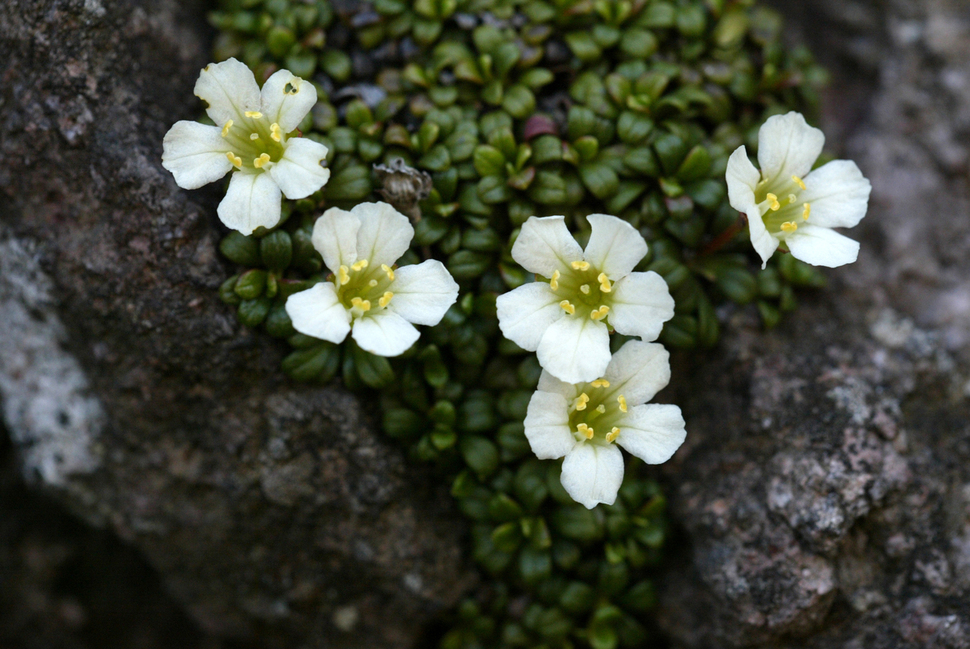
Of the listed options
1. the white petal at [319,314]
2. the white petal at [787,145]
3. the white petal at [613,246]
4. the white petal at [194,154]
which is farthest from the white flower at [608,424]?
the white petal at [194,154]

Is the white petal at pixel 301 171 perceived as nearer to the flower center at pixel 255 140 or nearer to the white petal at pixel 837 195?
the flower center at pixel 255 140

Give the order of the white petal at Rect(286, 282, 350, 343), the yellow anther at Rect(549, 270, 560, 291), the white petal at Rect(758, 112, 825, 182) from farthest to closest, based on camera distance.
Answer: the white petal at Rect(758, 112, 825, 182), the yellow anther at Rect(549, 270, 560, 291), the white petal at Rect(286, 282, 350, 343)

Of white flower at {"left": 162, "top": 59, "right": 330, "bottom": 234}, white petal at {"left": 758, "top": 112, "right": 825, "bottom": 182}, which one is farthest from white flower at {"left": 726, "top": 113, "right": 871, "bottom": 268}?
white flower at {"left": 162, "top": 59, "right": 330, "bottom": 234}

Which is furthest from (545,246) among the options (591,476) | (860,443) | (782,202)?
(860,443)

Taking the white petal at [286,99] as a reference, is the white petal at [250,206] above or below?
below

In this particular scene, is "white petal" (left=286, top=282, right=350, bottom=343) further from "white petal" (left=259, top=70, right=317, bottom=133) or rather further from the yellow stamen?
the yellow stamen
